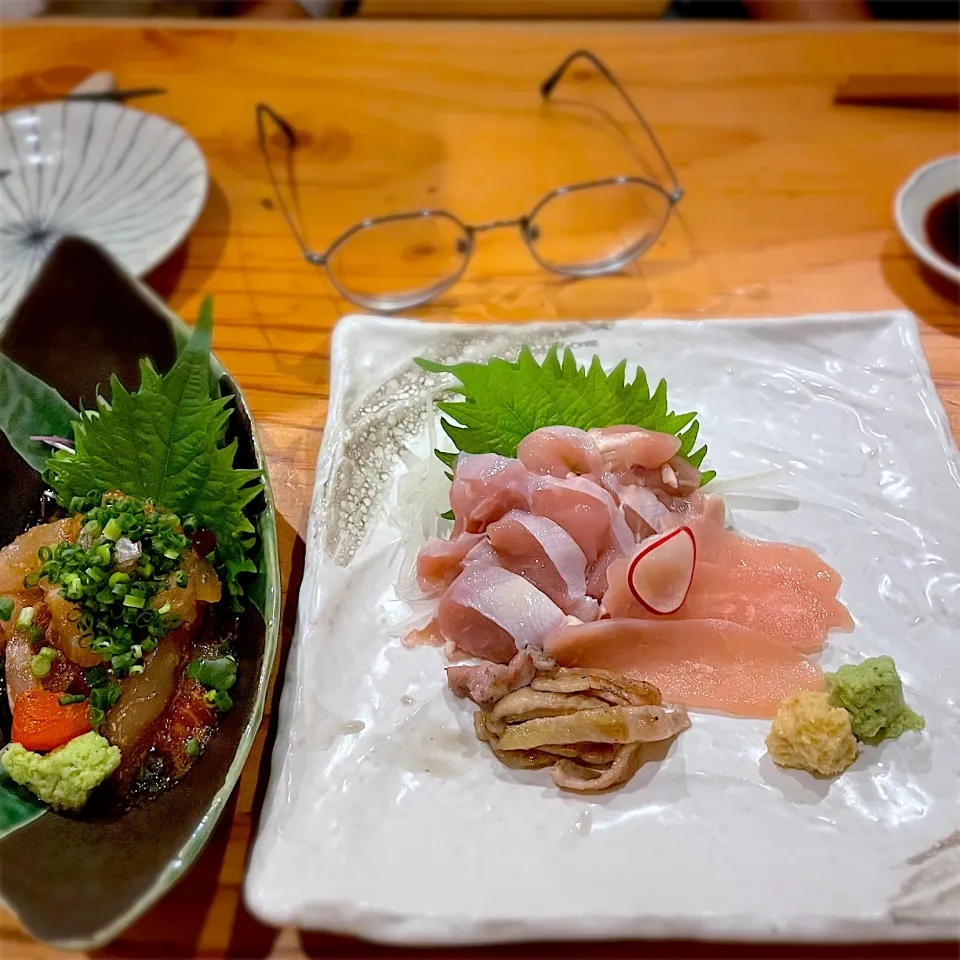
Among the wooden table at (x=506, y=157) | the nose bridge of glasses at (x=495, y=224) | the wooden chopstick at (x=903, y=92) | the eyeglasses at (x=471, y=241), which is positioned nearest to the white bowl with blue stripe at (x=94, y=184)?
the wooden table at (x=506, y=157)

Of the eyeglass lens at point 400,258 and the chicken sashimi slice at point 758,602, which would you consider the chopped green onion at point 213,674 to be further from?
the eyeglass lens at point 400,258

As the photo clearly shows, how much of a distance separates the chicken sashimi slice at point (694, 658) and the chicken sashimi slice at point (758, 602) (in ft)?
0.14

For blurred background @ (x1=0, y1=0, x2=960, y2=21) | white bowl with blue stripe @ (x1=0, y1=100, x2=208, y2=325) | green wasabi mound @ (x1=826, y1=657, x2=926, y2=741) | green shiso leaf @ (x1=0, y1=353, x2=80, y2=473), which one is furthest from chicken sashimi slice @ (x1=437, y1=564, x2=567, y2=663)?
blurred background @ (x1=0, y1=0, x2=960, y2=21)

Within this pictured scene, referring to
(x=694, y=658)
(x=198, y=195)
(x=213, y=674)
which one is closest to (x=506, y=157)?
(x=198, y=195)

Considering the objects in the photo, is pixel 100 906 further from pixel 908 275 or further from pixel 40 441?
pixel 908 275

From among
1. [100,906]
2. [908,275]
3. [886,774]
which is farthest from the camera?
[908,275]

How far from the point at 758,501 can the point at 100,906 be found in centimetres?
165

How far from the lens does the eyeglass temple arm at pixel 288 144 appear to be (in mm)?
3086

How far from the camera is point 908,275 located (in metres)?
2.80

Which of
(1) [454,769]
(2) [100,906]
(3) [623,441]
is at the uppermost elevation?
(3) [623,441]

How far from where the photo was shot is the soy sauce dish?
1.56 metres

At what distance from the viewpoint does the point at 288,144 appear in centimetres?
345

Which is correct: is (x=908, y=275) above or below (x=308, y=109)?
below

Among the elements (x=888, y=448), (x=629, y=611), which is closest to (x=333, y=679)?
(x=629, y=611)
